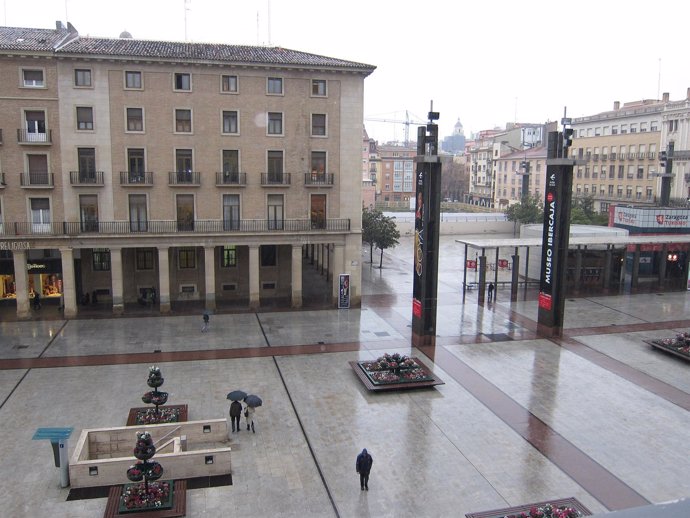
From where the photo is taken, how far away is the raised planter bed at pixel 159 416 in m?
22.1

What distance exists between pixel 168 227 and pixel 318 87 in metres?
13.7

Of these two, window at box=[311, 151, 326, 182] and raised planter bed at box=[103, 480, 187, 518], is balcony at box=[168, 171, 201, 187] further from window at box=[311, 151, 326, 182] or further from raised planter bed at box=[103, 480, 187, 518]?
raised planter bed at box=[103, 480, 187, 518]

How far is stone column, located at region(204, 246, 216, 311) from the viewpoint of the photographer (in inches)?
1571

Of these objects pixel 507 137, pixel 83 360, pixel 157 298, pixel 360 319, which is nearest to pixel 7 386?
pixel 83 360

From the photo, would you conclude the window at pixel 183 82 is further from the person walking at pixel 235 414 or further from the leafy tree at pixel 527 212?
the leafy tree at pixel 527 212

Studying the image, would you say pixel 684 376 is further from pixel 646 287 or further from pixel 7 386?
pixel 7 386

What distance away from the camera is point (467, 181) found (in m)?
180

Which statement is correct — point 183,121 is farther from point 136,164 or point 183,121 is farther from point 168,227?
point 168,227

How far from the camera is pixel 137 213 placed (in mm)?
39312

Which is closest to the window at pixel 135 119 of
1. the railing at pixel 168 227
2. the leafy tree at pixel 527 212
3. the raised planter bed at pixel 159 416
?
the railing at pixel 168 227

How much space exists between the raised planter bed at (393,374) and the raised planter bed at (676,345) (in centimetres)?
1346

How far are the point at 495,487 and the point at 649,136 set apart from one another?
78025mm

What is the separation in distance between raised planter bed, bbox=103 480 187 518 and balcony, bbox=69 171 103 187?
24.9 m

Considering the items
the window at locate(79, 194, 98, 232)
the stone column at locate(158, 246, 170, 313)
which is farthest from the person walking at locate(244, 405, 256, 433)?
the window at locate(79, 194, 98, 232)
